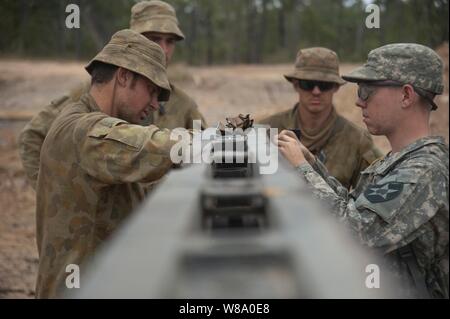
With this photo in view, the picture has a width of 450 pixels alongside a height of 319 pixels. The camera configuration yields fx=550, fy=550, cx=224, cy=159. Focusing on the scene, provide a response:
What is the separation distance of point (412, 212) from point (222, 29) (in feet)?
136

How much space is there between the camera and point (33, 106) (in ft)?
60.8

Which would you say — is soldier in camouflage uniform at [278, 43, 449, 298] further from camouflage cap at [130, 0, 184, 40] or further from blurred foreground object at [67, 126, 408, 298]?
camouflage cap at [130, 0, 184, 40]

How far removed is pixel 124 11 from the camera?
Result: 3478 cm

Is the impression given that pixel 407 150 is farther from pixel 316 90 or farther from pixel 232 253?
pixel 316 90

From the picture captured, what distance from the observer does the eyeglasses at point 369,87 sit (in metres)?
2.34

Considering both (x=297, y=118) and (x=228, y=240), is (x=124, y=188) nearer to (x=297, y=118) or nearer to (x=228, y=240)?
(x=228, y=240)

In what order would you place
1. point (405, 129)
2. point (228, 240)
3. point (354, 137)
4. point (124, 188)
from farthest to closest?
point (354, 137) → point (124, 188) → point (405, 129) → point (228, 240)

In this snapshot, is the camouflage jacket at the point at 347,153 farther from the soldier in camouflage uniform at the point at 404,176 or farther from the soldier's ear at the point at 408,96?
the soldier's ear at the point at 408,96

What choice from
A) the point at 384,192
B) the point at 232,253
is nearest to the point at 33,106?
the point at 384,192

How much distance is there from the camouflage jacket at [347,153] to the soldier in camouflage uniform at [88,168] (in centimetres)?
183

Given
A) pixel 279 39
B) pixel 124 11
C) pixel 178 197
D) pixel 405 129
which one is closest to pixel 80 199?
pixel 178 197

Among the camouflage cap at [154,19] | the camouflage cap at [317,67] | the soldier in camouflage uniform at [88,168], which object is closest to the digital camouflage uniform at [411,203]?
the soldier in camouflage uniform at [88,168]
